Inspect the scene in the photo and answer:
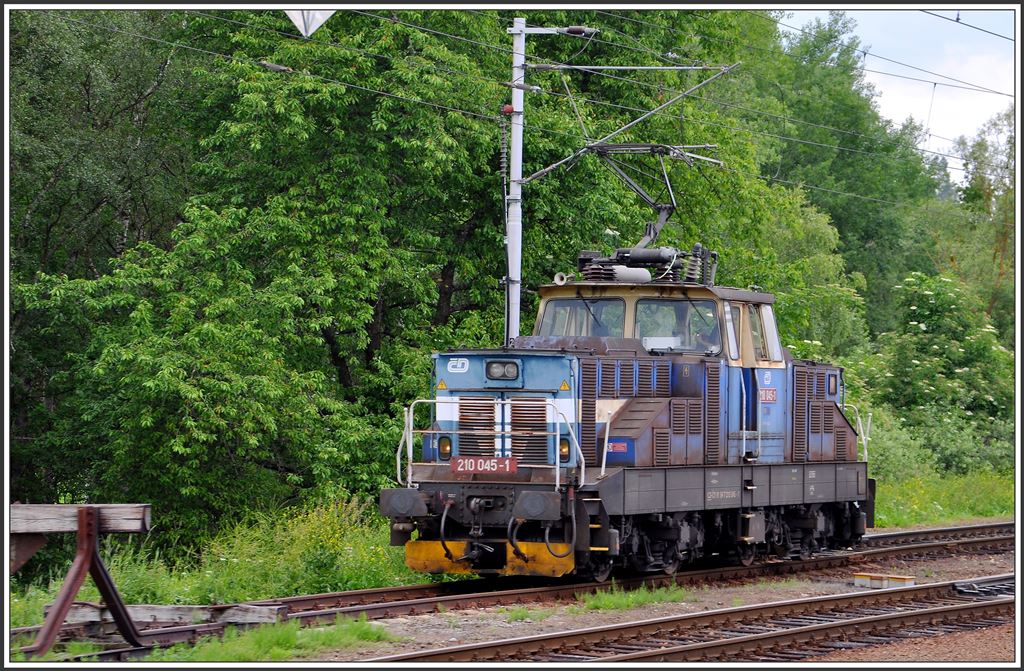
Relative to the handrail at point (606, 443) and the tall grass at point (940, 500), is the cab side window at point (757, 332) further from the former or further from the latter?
the tall grass at point (940, 500)

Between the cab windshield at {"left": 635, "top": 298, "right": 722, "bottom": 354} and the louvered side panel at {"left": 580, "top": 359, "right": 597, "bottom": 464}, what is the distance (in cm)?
126

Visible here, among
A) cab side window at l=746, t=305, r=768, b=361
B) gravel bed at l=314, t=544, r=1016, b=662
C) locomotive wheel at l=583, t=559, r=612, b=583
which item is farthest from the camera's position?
cab side window at l=746, t=305, r=768, b=361

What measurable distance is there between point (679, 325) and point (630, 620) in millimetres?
4183

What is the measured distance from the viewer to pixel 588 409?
1371 cm

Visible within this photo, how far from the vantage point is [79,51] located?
23.5 metres

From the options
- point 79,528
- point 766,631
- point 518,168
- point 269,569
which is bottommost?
point 766,631

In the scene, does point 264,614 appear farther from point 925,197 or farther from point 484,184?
point 925,197

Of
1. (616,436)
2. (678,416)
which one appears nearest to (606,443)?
(616,436)

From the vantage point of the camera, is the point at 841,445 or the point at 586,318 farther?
the point at 841,445

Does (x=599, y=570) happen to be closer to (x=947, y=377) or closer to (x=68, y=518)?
(x=68, y=518)

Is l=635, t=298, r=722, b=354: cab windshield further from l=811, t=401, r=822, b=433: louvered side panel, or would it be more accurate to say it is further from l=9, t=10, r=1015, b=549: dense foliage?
l=9, t=10, r=1015, b=549: dense foliage

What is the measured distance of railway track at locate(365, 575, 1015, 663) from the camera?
10.1 meters

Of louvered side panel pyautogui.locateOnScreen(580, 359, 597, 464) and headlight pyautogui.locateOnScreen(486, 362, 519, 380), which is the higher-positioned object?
headlight pyautogui.locateOnScreen(486, 362, 519, 380)

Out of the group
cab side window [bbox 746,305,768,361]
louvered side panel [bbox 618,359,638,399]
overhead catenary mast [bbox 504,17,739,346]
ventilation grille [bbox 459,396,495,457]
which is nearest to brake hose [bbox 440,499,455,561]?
ventilation grille [bbox 459,396,495,457]
